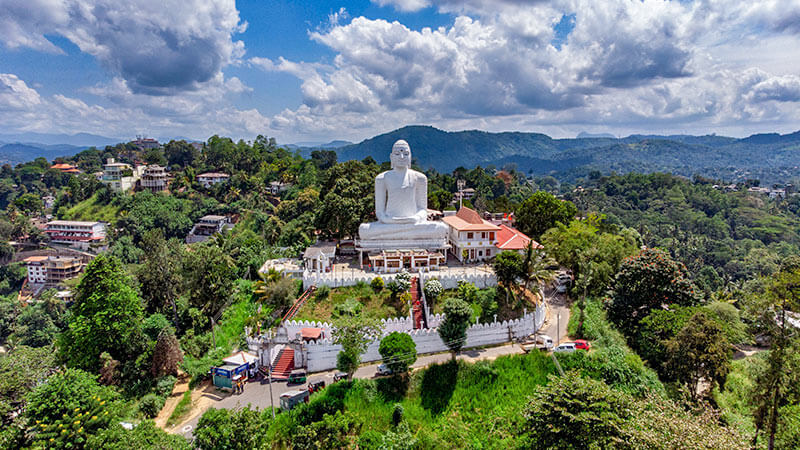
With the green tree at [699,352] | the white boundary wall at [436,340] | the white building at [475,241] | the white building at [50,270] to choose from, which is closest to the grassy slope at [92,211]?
the white building at [50,270]

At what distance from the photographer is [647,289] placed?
70.7 feet

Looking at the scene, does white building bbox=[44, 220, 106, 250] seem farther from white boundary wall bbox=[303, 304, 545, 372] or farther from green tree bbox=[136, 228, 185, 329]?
white boundary wall bbox=[303, 304, 545, 372]

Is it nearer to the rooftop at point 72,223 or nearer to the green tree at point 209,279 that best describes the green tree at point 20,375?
the green tree at point 209,279

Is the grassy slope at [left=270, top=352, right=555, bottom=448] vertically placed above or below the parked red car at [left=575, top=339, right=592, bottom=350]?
below

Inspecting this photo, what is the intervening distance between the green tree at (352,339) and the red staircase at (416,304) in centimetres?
343

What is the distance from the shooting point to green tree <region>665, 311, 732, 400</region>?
16.8 metres

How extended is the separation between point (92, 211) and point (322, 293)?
5800 centimetres

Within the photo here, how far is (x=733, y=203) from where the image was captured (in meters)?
97.2

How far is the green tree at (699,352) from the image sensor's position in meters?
16.8

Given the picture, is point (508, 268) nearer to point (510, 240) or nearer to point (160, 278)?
point (510, 240)

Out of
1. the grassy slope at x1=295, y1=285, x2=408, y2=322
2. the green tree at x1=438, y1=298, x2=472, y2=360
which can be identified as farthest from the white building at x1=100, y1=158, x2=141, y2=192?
the green tree at x1=438, y1=298, x2=472, y2=360

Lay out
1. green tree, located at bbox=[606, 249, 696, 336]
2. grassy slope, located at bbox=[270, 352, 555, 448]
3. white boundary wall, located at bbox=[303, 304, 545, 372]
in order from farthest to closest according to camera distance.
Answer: green tree, located at bbox=[606, 249, 696, 336], white boundary wall, located at bbox=[303, 304, 545, 372], grassy slope, located at bbox=[270, 352, 555, 448]

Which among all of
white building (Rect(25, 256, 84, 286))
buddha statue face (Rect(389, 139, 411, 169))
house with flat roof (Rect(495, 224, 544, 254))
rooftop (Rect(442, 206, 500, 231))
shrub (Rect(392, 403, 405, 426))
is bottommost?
white building (Rect(25, 256, 84, 286))

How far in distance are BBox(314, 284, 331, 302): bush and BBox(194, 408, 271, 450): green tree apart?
30.6 ft
